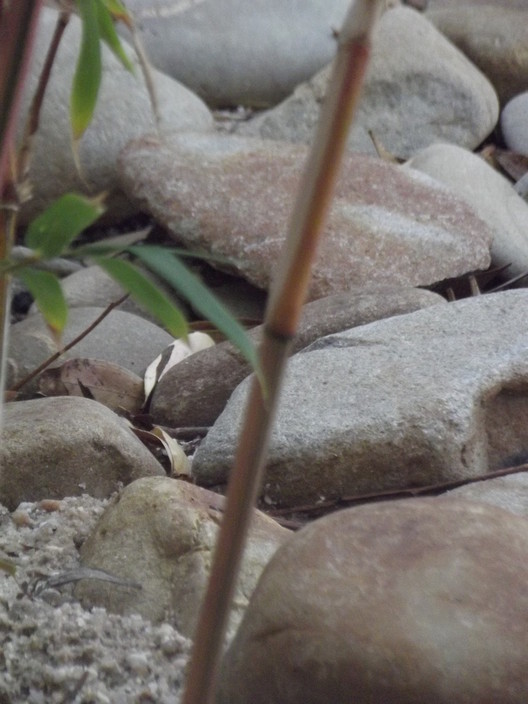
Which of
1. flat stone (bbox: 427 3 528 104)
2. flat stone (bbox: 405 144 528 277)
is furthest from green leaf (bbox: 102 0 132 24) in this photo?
flat stone (bbox: 427 3 528 104)

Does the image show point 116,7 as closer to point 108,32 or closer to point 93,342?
point 108,32

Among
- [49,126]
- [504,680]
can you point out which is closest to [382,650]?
[504,680]

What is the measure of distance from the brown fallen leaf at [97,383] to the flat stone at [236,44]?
229 centimetres

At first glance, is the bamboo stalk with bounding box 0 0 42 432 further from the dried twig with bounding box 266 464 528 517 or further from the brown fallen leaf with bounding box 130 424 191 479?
the brown fallen leaf with bounding box 130 424 191 479

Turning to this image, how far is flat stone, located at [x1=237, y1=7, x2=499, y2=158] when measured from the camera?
3.86m

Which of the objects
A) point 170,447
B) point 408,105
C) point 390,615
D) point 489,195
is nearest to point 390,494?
point 170,447

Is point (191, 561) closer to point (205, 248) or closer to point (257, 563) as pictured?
point (257, 563)

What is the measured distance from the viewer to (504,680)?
34.4 inches

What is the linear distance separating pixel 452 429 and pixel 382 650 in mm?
743

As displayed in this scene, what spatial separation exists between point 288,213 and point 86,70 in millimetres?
1806

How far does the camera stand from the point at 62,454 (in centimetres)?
150

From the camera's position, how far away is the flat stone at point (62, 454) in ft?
4.88

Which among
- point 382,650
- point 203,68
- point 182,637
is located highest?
point 382,650

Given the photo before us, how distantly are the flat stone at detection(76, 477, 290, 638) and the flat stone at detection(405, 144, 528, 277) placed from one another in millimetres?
1701
